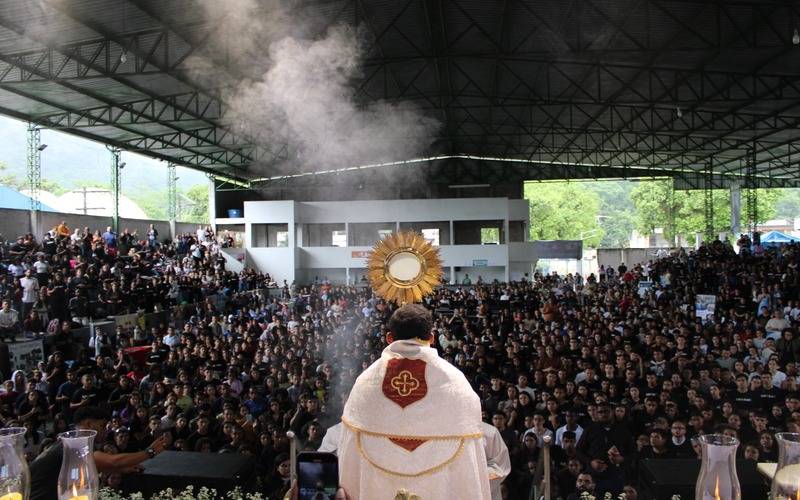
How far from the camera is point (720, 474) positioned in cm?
167

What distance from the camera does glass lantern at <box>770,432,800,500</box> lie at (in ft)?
5.06

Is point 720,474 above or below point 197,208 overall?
below

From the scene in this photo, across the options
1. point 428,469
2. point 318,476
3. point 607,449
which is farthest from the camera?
point 607,449

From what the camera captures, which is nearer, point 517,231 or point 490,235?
point 490,235

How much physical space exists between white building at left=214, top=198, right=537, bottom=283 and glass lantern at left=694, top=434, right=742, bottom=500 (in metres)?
19.5

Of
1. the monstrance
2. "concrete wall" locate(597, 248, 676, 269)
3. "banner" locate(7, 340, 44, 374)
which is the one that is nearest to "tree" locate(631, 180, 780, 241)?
"concrete wall" locate(597, 248, 676, 269)

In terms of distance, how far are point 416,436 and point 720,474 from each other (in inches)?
38.8

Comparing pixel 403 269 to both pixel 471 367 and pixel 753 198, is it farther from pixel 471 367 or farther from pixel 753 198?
A: pixel 753 198

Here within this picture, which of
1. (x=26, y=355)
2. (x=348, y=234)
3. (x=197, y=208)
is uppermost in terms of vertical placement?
(x=197, y=208)

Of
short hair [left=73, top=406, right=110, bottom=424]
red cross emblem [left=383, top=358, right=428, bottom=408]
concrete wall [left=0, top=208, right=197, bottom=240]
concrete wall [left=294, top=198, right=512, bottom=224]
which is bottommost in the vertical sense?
short hair [left=73, top=406, right=110, bottom=424]

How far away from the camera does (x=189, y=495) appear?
2.87 metres

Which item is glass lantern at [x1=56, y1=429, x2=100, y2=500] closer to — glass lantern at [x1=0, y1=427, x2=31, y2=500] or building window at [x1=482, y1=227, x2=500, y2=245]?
glass lantern at [x1=0, y1=427, x2=31, y2=500]

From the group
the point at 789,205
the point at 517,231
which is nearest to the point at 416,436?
the point at 517,231

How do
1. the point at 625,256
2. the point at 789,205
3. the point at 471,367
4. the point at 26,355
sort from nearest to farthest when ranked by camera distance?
the point at 471,367 → the point at 26,355 → the point at 625,256 → the point at 789,205
